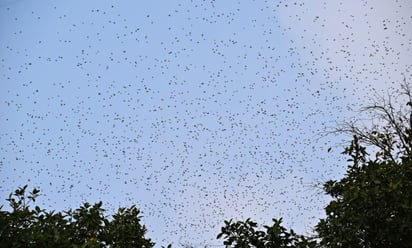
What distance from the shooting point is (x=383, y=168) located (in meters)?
7.94

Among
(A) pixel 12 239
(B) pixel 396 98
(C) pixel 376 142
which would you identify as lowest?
(A) pixel 12 239

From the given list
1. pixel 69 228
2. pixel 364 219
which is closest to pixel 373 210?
→ pixel 364 219

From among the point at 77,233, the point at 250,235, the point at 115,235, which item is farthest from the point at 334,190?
the point at 77,233

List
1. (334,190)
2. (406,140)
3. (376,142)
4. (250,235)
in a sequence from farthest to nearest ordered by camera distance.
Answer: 1. (376,142)
2. (406,140)
3. (334,190)
4. (250,235)

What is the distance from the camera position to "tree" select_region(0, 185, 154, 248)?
5.96m

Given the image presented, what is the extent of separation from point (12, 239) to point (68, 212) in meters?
1.31

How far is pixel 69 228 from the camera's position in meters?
6.83

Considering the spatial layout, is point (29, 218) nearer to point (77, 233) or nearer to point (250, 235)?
point (77, 233)

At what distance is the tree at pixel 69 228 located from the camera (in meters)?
5.96

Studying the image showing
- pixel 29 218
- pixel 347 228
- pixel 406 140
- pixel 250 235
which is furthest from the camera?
pixel 406 140

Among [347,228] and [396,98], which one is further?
[396,98]

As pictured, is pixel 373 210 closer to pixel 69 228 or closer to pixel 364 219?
pixel 364 219

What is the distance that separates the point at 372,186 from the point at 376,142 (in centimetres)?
447

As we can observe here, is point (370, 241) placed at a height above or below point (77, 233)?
below
